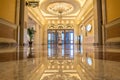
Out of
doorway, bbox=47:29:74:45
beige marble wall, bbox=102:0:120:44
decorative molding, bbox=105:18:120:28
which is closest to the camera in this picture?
decorative molding, bbox=105:18:120:28

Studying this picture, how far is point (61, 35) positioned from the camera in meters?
29.1

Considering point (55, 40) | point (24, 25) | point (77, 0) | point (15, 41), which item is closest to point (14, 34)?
point (15, 41)

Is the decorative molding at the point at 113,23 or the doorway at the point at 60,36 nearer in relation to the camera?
the decorative molding at the point at 113,23

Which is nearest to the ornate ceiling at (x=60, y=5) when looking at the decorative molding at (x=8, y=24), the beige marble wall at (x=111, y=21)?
the beige marble wall at (x=111, y=21)

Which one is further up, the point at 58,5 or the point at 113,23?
the point at 58,5

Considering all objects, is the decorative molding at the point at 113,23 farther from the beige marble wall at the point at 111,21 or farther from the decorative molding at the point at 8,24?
the decorative molding at the point at 8,24

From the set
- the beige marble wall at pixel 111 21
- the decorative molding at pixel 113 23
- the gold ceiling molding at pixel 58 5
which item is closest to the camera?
the decorative molding at pixel 113 23

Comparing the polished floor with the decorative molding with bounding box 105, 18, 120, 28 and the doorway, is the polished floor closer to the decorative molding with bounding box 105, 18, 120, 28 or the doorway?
the decorative molding with bounding box 105, 18, 120, 28

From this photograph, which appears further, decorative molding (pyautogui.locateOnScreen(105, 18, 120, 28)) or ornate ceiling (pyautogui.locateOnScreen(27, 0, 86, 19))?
ornate ceiling (pyautogui.locateOnScreen(27, 0, 86, 19))

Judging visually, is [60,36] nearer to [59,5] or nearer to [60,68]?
[59,5]

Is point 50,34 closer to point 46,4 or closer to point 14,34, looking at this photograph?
point 46,4

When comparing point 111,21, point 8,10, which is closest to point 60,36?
point 111,21

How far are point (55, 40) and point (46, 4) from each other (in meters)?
11.1

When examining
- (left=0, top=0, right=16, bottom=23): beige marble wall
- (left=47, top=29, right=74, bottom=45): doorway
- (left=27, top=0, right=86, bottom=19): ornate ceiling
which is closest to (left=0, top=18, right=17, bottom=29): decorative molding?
(left=0, top=0, right=16, bottom=23): beige marble wall
